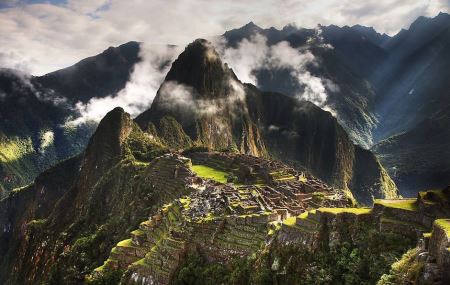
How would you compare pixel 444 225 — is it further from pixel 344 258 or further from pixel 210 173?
pixel 210 173

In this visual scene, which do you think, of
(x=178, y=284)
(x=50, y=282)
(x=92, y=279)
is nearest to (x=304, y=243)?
(x=178, y=284)

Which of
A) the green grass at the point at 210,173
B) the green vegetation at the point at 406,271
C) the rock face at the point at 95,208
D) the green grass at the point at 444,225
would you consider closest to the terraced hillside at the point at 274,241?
the green grass at the point at 444,225

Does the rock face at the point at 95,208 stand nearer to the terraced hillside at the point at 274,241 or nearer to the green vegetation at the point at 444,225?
the terraced hillside at the point at 274,241

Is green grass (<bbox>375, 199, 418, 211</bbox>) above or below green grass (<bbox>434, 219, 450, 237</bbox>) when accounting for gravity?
above

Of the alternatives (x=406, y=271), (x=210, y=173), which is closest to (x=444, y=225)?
(x=406, y=271)

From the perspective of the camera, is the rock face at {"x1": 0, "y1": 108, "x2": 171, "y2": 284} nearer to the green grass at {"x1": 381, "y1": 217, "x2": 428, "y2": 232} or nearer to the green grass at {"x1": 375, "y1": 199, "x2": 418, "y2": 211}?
the green grass at {"x1": 375, "y1": 199, "x2": 418, "y2": 211}

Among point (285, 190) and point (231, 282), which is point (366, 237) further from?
point (285, 190)

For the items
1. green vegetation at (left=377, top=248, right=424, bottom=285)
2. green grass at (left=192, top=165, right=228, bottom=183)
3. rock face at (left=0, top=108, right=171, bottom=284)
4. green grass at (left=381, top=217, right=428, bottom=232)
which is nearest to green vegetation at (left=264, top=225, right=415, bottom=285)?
green grass at (left=381, top=217, right=428, bottom=232)

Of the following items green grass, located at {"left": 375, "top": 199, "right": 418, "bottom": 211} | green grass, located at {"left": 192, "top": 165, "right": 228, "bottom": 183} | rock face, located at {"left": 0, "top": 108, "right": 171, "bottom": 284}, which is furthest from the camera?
green grass, located at {"left": 192, "top": 165, "right": 228, "bottom": 183}

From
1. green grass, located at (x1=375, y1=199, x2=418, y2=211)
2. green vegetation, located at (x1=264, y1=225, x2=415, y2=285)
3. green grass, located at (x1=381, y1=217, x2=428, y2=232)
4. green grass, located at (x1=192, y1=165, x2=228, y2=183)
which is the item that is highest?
green grass, located at (x1=192, y1=165, x2=228, y2=183)

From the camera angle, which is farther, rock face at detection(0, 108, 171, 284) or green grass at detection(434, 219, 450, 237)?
rock face at detection(0, 108, 171, 284)

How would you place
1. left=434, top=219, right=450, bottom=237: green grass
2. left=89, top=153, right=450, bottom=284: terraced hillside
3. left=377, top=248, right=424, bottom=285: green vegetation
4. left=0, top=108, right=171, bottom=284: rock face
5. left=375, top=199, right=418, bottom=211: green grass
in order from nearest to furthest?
left=434, top=219, right=450, bottom=237: green grass < left=377, top=248, right=424, bottom=285: green vegetation < left=89, top=153, right=450, bottom=284: terraced hillside < left=375, top=199, right=418, bottom=211: green grass < left=0, top=108, right=171, bottom=284: rock face
